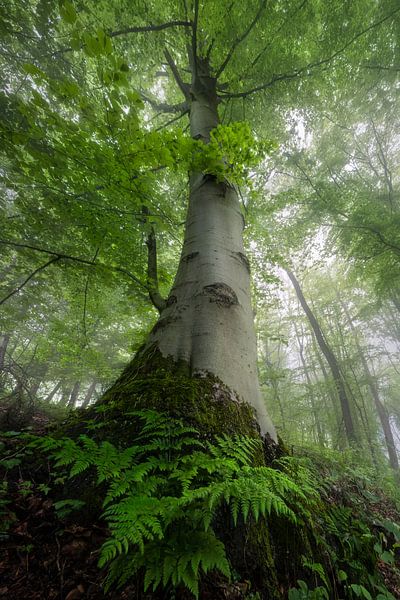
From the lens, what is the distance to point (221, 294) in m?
1.84

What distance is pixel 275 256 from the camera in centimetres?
723

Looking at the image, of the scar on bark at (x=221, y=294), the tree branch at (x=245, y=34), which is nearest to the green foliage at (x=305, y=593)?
the scar on bark at (x=221, y=294)

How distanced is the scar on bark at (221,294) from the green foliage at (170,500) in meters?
0.88

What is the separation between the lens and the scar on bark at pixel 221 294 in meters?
1.81

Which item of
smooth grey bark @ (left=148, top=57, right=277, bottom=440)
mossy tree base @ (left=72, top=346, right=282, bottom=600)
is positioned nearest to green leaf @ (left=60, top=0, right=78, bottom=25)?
smooth grey bark @ (left=148, top=57, right=277, bottom=440)

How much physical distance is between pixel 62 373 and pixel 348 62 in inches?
556

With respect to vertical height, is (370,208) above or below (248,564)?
above

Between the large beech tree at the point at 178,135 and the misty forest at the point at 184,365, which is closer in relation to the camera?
the misty forest at the point at 184,365

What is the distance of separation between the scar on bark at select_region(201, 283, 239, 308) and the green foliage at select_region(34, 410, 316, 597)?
2.88ft

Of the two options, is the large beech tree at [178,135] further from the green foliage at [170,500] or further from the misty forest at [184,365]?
the green foliage at [170,500]

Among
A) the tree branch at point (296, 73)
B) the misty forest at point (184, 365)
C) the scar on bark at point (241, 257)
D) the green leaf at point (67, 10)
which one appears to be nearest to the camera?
the misty forest at point (184, 365)

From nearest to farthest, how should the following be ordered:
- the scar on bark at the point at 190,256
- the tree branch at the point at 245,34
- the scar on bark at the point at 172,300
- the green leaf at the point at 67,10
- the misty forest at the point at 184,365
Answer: the misty forest at the point at 184,365 → the green leaf at the point at 67,10 → the scar on bark at the point at 172,300 → the scar on bark at the point at 190,256 → the tree branch at the point at 245,34

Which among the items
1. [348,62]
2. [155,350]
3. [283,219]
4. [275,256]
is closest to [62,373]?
[275,256]

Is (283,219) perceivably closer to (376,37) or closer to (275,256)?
(275,256)
